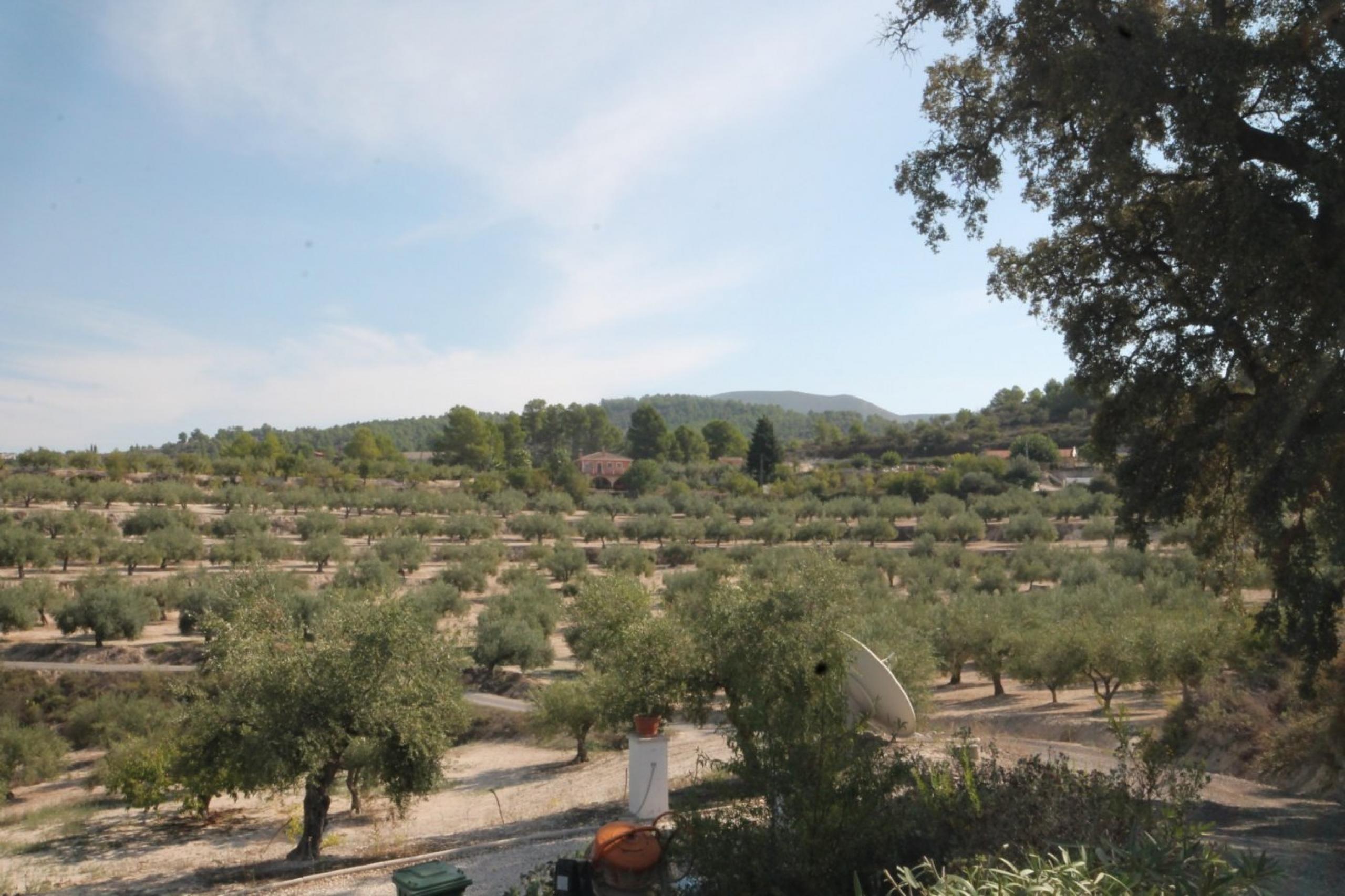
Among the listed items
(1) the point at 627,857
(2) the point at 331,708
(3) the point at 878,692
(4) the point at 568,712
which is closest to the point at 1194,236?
(3) the point at 878,692

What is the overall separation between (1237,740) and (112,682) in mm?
31124

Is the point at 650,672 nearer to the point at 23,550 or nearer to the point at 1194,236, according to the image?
the point at 1194,236

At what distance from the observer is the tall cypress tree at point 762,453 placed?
336 ft

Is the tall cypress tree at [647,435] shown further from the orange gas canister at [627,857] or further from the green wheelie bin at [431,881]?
the orange gas canister at [627,857]

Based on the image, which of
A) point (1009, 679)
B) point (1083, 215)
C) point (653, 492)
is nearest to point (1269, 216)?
point (1083, 215)

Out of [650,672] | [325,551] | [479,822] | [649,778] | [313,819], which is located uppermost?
[650,672]

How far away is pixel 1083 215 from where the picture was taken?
12.3 m

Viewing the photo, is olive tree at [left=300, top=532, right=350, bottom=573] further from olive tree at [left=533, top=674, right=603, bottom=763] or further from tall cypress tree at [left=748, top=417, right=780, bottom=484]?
tall cypress tree at [left=748, top=417, right=780, bottom=484]

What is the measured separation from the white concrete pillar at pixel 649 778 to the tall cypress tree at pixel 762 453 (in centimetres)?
8890

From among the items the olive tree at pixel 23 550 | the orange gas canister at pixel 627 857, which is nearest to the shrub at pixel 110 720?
the orange gas canister at pixel 627 857

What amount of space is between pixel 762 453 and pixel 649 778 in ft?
298

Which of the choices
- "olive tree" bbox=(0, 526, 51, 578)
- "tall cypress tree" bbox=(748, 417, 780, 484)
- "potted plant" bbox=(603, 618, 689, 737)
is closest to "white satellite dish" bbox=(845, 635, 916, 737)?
"potted plant" bbox=(603, 618, 689, 737)

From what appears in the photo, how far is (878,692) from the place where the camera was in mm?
9805

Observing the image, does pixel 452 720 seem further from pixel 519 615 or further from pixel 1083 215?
pixel 519 615
